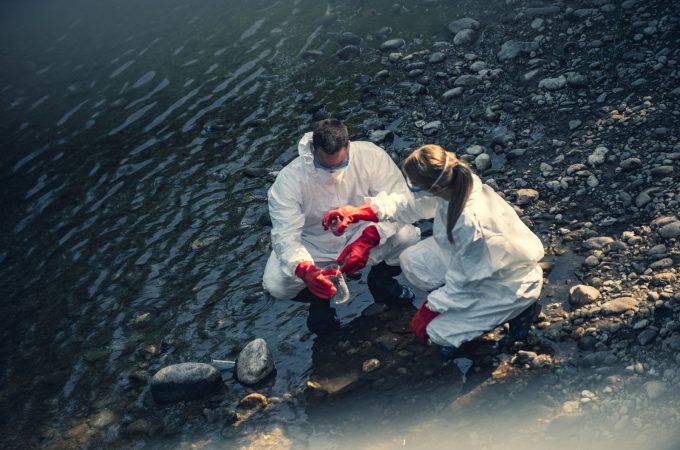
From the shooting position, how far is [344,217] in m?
6.31

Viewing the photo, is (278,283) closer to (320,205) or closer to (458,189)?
(320,205)

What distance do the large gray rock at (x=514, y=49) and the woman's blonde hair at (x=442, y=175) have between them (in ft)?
16.9

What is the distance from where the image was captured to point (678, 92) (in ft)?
25.3

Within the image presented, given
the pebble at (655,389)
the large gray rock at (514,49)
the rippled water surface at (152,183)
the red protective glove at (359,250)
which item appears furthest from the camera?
the large gray rock at (514,49)

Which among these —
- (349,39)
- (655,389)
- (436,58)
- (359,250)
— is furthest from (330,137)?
(349,39)

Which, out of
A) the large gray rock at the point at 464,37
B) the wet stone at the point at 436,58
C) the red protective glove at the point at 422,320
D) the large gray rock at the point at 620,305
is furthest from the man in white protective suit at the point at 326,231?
the large gray rock at the point at 464,37

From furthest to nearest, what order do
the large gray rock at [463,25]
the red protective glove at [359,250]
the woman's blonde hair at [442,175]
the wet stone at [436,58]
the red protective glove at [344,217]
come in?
the large gray rock at [463,25], the wet stone at [436,58], the red protective glove at [359,250], the red protective glove at [344,217], the woman's blonde hair at [442,175]

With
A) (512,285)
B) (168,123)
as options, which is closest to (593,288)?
(512,285)

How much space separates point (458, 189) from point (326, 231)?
210 cm

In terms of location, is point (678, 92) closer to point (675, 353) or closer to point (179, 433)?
point (675, 353)

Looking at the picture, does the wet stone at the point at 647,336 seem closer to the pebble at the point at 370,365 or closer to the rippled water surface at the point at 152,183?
the pebble at the point at 370,365

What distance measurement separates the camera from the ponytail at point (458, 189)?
17.2 feet

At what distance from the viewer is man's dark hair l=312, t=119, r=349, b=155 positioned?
6.20m

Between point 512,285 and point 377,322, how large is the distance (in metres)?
1.52
